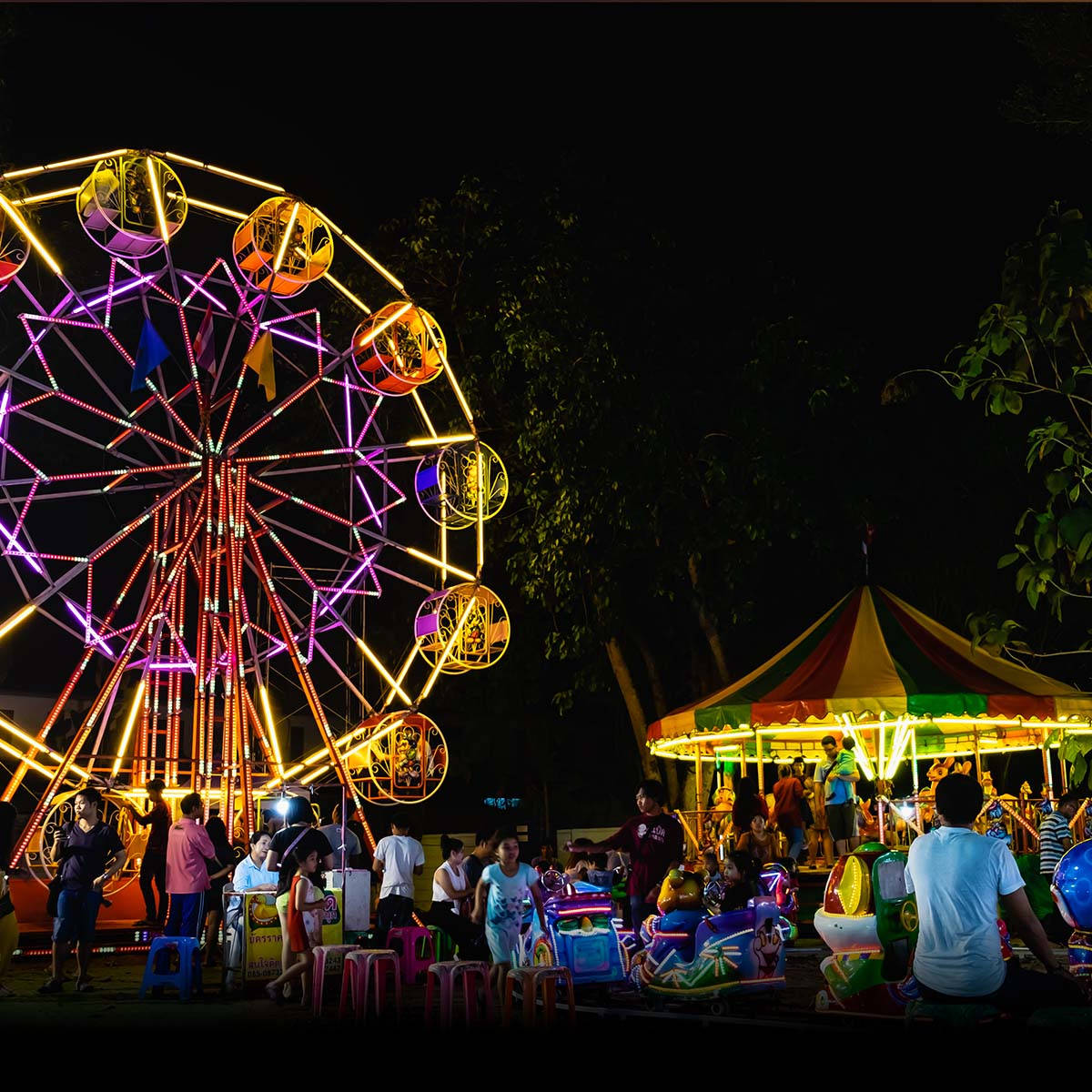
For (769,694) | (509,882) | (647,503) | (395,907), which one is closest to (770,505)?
(647,503)

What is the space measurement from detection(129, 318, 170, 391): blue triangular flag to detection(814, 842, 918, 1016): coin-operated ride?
10.4 m

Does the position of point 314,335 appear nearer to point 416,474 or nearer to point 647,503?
point 416,474

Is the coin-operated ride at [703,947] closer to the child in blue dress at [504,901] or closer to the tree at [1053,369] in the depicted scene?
the child in blue dress at [504,901]

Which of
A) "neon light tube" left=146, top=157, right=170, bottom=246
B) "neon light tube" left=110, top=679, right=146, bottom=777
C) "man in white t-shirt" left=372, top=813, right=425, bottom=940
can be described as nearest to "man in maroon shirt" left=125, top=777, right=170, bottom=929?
"neon light tube" left=110, top=679, right=146, bottom=777

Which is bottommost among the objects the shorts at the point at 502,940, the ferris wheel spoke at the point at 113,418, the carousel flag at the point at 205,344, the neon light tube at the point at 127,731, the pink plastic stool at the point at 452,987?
the pink plastic stool at the point at 452,987

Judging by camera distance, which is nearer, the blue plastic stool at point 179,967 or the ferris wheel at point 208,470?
the blue plastic stool at point 179,967

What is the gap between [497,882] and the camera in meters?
9.20

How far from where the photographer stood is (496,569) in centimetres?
2656

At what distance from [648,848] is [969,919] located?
5171 mm

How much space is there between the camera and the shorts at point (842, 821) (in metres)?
16.3

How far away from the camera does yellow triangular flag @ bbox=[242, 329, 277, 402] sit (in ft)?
55.5

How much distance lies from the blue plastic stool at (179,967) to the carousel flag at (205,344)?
8.34 meters

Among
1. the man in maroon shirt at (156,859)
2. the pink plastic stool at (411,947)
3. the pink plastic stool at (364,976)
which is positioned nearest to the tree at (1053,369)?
the pink plastic stool at (364,976)

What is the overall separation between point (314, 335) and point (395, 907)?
8.84 meters
